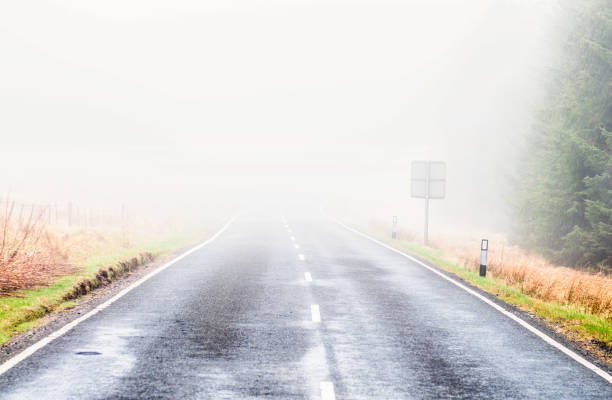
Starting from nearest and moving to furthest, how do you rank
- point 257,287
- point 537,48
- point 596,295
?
point 596,295
point 257,287
point 537,48

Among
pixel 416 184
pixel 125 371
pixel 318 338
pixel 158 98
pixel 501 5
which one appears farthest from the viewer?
pixel 158 98

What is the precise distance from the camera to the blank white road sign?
25.9 meters

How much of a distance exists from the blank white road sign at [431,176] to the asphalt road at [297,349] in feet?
41.4

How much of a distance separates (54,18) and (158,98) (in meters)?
28.7

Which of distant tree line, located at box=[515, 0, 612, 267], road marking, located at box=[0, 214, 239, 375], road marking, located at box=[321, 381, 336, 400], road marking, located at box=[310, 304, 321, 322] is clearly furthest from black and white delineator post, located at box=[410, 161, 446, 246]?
road marking, located at box=[321, 381, 336, 400]

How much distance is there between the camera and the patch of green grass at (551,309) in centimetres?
877

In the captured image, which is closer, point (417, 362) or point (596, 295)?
point (417, 362)

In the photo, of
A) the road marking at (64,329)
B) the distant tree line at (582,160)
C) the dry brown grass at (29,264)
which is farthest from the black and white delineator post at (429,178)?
the dry brown grass at (29,264)

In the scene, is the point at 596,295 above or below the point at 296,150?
below

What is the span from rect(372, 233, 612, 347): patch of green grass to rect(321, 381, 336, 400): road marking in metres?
4.30

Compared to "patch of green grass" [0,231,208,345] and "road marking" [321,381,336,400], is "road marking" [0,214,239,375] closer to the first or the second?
"patch of green grass" [0,231,208,345]

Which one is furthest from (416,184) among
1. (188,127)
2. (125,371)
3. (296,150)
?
(188,127)

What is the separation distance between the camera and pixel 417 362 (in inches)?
280

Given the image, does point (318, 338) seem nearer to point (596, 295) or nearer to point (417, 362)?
point (417, 362)
